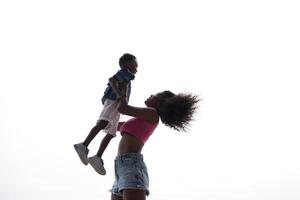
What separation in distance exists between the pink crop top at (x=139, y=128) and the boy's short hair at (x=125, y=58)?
3.94ft

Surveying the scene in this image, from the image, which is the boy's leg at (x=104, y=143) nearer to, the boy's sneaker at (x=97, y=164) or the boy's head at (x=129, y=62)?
the boy's sneaker at (x=97, y=164)

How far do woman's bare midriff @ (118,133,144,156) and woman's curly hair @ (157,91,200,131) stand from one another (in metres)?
0.45

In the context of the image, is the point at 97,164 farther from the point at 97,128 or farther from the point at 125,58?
the point at 125,58

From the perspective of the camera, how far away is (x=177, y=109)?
4836mm

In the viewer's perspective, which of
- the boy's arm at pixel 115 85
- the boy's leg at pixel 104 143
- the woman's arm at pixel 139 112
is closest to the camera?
the woman's arm at pixel 139 112

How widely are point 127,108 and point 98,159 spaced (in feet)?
4.09

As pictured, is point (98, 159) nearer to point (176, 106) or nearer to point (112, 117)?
point (112, 117)

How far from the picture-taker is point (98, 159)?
5492 mm

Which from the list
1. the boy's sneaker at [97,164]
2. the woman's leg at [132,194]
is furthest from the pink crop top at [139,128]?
the boy's sneaker at [97,164]

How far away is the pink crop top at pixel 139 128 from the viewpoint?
15.2 feet

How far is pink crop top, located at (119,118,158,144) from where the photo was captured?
4629 millimetres

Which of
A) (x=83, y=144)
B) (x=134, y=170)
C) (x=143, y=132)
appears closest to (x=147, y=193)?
(x=134, y=170)

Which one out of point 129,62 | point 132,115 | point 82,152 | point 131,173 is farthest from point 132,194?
point 129,62

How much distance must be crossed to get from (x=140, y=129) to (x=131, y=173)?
53 cm
